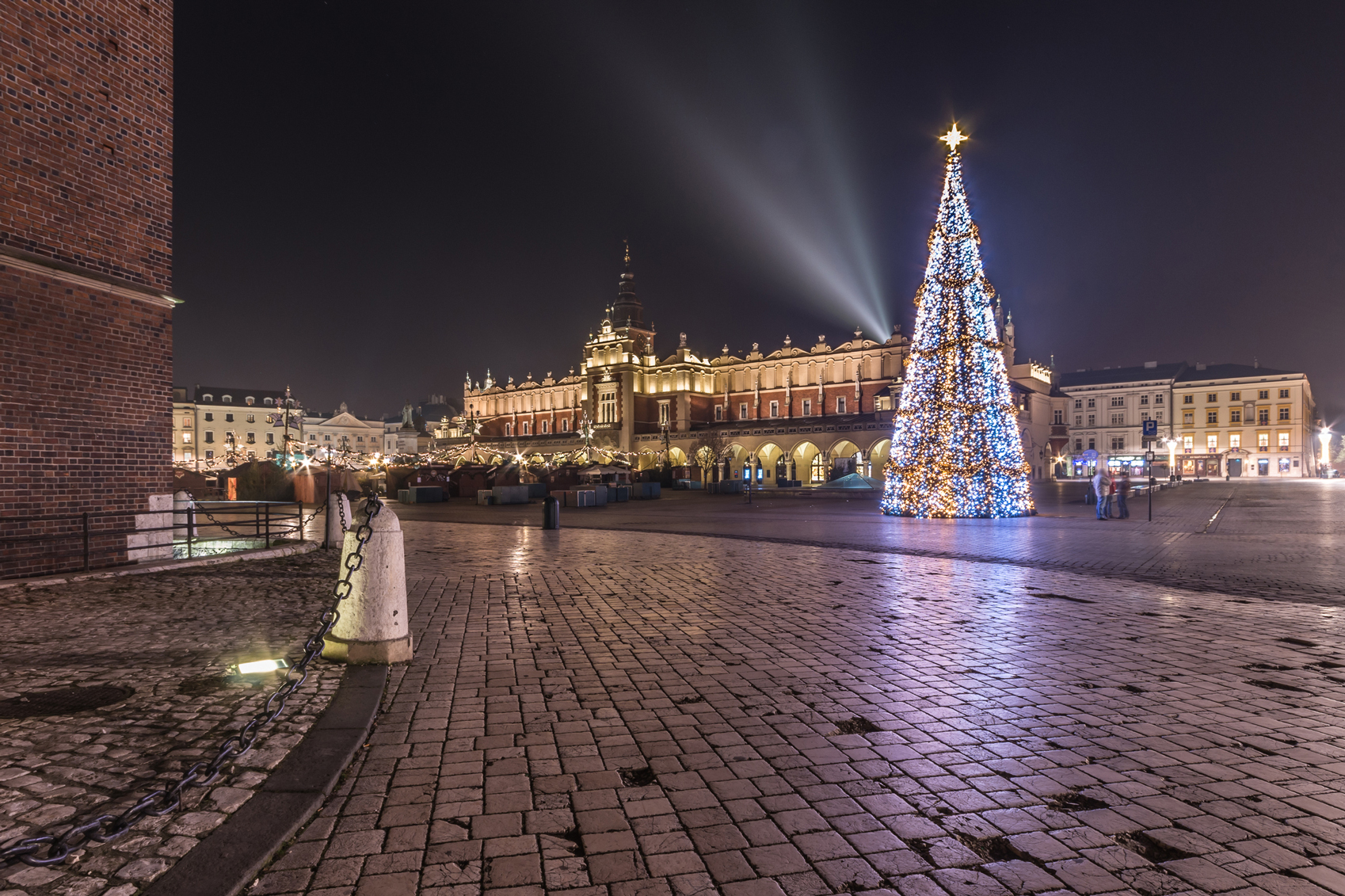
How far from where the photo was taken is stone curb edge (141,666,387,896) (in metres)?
2.60

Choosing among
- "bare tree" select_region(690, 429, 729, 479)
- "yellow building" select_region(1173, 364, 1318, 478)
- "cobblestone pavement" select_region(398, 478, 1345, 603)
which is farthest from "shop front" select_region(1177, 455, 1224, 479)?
"cobblestone pavement" select_region(398, 478, 1345, 603)

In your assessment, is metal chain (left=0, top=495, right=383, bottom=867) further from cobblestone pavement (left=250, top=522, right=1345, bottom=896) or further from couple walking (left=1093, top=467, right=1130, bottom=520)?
couple walking (left=1093, top=467, right=1130, bottom=520)

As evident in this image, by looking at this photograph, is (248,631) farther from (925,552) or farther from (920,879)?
(925,552)

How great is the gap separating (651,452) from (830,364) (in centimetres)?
2214

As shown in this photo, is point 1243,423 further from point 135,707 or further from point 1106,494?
Answer: point 135,707

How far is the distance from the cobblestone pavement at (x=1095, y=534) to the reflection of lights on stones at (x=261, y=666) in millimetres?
9937

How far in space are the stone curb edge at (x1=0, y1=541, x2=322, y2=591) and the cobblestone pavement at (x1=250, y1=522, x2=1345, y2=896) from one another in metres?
4.90

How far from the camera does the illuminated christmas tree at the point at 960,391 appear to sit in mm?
20875

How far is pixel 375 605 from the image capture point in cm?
550

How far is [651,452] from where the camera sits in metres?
76.7

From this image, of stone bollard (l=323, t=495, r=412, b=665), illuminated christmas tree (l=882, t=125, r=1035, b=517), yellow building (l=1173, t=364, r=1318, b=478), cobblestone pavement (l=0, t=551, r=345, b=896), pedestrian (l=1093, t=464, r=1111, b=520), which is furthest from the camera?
yellow building (l=1173, t=364, r=1318, b=478)

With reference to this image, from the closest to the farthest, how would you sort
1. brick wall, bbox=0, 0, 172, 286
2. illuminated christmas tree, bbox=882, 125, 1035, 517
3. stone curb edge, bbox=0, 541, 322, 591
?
stone curb edge, bbox=0, 541, 322, 591, brick wall, bbox=0, 0, 172, 286, illuminated christmas tree, bbox=882, 125, 1035, 517

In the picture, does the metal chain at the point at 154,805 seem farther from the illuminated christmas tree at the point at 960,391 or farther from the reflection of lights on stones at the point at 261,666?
A: the illuminated christmas tree at the point at 960,391

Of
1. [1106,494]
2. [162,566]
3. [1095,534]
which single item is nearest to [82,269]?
[162,566]
